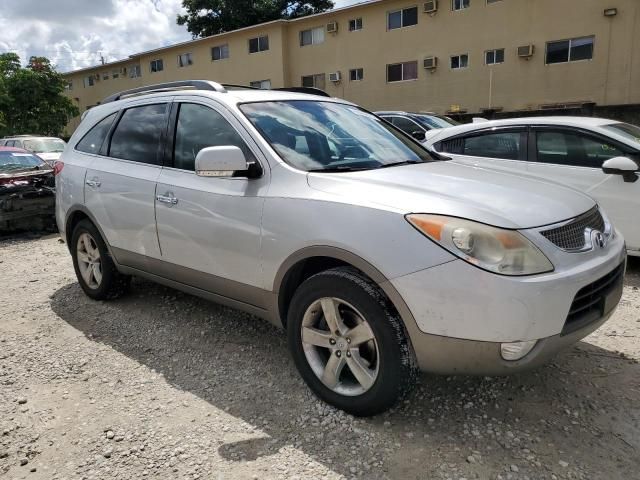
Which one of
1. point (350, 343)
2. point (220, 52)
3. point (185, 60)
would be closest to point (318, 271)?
point (350, 343)

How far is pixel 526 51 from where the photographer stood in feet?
64.8

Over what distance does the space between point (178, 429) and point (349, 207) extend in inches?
58.7

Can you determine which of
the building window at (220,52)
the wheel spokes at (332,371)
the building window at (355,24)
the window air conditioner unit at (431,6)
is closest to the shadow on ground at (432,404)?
the wheel spokes at (332,371)

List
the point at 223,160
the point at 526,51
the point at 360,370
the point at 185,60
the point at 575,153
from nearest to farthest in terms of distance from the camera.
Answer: the point at 360,370 → the point at 223,160 → the point at 575,153 → the point at 526,51 → the point at 185,60

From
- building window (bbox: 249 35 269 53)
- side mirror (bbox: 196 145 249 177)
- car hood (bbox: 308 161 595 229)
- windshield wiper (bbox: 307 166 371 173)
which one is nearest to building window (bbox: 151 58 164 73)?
building window (bbox: 249 35 269 53)

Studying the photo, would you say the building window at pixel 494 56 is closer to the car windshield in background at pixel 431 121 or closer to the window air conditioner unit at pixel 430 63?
the window air conditioner unit at pixel 430 63

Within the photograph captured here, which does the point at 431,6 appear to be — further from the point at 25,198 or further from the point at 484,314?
the point at 484,314

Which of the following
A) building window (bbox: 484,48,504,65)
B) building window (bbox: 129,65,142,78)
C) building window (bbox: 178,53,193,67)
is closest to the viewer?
building window (bbox: 484,48,504,65)

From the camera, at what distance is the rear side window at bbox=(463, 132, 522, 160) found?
556 cm

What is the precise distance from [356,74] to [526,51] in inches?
320

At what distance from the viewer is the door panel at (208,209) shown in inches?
121

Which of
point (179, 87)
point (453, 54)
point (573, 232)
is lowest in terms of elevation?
point (573, 232)

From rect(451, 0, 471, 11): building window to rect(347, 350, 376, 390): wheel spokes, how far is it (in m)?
21.5

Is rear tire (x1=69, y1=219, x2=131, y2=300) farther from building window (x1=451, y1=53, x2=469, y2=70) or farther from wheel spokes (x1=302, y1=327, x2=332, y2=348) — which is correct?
building window (x1=451, y1=53, x2=469, y2=70)
